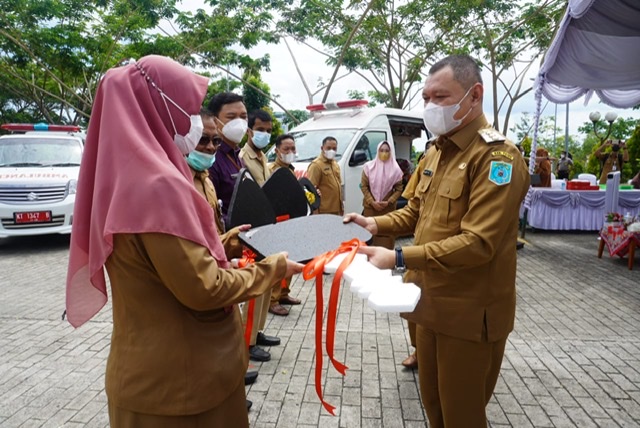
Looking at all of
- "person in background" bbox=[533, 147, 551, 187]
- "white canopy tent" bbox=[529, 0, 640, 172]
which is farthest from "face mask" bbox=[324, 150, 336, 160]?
"person in background" bbox=[533, 147, 551, 187]

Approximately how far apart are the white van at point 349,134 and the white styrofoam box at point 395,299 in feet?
17.3

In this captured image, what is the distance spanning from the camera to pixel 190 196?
126cm

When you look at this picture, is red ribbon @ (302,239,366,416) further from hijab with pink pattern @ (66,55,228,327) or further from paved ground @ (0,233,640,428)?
paved ground @ (0,233,640,428)

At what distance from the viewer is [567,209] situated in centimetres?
930

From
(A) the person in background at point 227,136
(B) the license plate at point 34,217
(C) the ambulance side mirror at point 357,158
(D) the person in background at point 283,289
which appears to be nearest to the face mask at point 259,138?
(D) the person in background at point 283,289

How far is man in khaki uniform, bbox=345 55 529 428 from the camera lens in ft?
5.86

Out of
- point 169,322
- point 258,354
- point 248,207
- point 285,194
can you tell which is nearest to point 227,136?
point 285,194

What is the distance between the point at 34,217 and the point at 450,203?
7567 millimetres

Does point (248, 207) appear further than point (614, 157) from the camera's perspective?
No

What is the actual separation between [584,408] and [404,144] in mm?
8174

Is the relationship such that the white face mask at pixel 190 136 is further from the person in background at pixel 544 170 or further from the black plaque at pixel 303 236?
the person in background at pixel 544 170

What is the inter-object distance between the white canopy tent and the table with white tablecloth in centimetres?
187

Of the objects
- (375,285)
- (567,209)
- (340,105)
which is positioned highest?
(340,105)

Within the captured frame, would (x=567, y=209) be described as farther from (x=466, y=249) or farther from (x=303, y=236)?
(x=303, y=236)
